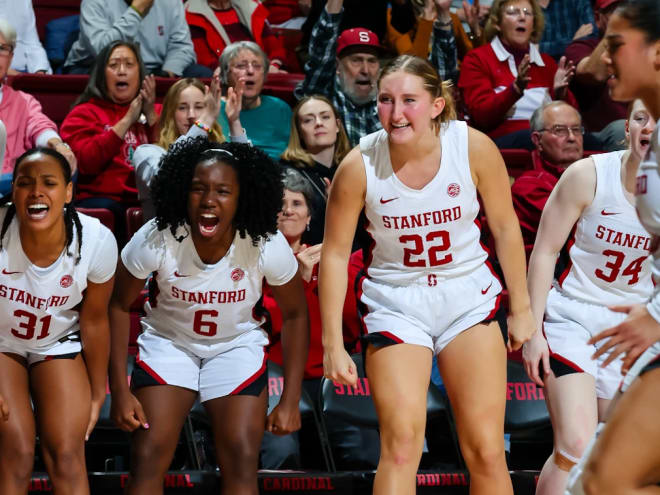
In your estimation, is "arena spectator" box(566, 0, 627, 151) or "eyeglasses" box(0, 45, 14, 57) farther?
"arena spectator" box(566, 0, 627, 151)

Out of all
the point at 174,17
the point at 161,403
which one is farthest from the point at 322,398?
the point at 174,17

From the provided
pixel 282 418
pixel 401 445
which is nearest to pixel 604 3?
pixel 282 418

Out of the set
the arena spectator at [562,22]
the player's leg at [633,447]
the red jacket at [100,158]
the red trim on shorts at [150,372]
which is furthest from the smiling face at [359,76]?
the player's leg at [633,447]

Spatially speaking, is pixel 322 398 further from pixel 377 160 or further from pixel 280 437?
pixel 377 160

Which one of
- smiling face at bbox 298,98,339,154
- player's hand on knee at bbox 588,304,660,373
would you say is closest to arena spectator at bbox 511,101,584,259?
smiling face at bbox 298,98,339,154

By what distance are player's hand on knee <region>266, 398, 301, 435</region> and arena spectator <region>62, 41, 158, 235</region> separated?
1879 millimetres

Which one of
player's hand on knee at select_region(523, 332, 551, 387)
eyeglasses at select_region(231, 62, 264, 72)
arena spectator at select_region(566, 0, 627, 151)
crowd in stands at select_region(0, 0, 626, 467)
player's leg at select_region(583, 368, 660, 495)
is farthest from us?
arena spectator at select_region(566, 0, 627, 151)

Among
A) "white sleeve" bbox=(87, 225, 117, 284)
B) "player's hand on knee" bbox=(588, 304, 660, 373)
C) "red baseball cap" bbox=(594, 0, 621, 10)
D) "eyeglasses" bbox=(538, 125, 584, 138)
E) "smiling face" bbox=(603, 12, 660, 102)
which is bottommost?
"white sleeve" bbox=(87, 225, 117, 284)

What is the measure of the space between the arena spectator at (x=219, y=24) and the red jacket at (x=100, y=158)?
161 centimetres

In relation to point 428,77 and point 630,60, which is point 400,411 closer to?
point 428,77

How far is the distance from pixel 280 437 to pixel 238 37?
3.55 m

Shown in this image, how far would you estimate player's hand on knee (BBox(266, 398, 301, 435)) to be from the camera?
3855 mm

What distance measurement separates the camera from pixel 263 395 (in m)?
3.85

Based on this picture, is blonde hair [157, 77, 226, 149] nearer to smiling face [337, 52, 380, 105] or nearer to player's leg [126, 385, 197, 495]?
smiling face [337, 52, 380, 105]
